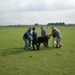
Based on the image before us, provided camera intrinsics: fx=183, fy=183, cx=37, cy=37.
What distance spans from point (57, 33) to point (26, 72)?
955 centimetres

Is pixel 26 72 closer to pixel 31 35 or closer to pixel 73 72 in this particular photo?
pixel 73 72

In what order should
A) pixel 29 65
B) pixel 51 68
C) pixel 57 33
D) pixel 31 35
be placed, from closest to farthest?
pixel 51 68 → pixel 29 65 → pixel 31 35 → pixel 57 33

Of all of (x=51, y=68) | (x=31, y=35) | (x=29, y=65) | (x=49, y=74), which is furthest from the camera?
(x=31, y=35)

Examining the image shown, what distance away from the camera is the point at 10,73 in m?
9.34

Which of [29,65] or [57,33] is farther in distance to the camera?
[57,33]

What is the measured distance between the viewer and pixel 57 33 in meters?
18.4

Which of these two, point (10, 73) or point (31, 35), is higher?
point (31, 35)

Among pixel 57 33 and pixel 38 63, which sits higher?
pixel 57 33

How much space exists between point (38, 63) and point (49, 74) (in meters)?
2.41

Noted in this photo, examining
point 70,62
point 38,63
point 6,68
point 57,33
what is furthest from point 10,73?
point 57,33

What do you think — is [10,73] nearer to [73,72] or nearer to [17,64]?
[17,64]

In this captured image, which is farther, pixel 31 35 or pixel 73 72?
pixel 31 35

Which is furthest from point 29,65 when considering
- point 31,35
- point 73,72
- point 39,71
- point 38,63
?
point 31,35

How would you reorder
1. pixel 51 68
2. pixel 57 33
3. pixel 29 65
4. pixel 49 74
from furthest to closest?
pixel 57 33, pixel 29 65, pixel 51 68, pixel 49 74
